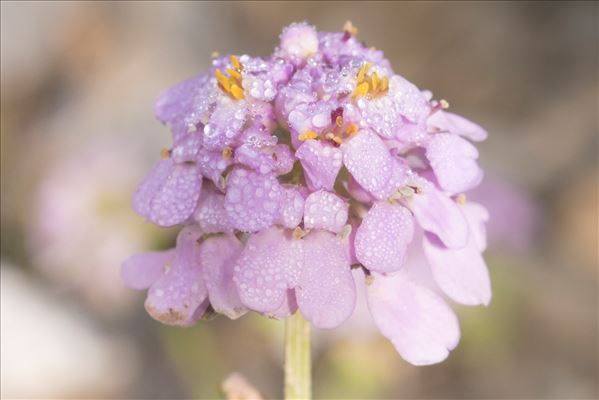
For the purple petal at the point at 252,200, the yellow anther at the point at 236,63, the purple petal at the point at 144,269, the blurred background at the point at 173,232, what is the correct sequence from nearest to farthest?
the purple petal at the point at 252,200, the yellow anther at the point at 236,63, the purple petal at the point at 144,269, the blurred background at the point at 173,232

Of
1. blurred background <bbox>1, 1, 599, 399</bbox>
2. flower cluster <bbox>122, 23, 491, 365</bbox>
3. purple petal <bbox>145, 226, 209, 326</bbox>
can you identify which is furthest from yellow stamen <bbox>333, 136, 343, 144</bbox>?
blurred background <bbox>1, 1, 599, 399</bbox>

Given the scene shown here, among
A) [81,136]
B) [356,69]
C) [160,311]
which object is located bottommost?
[160,311]

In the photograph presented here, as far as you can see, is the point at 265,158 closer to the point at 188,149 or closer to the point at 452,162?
the point at 188,149

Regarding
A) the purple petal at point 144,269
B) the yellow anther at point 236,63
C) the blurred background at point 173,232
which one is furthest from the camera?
the blurred background at point 173,232

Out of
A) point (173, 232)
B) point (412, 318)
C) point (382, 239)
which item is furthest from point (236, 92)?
point (173, 232)

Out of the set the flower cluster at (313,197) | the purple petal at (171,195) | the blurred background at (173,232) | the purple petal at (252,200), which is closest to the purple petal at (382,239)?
the flower cluster at (313,197)

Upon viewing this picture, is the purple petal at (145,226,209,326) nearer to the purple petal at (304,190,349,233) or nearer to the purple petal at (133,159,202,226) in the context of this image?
the purple petal at (133,159,202,226)

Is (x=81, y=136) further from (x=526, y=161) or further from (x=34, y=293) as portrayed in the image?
(x=526, y=161)

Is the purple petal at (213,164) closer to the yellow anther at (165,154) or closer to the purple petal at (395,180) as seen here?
the yellow anther at (165,154)

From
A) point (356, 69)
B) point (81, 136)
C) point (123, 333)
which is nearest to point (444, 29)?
point (81, 136)
